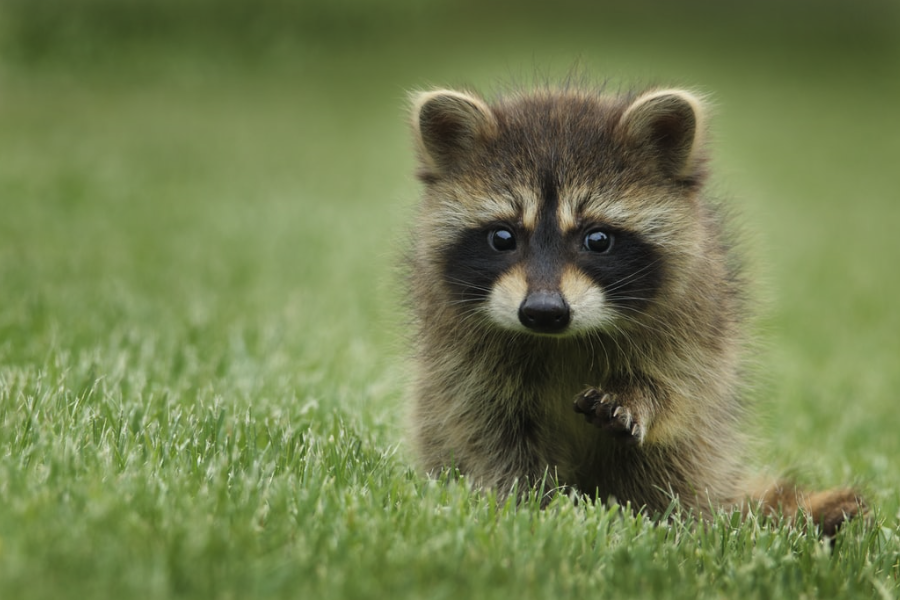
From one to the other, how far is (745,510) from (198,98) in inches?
712

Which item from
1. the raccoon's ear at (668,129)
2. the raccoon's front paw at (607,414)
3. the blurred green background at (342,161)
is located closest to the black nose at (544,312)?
Result: the raccoon's front paw at (607,414)

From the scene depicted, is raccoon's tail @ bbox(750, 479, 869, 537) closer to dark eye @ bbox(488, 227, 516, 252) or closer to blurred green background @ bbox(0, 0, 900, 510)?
blurred green background @ bbox(0, 0, 900, 510)

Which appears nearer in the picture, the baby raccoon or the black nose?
the black nose

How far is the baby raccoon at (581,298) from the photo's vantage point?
12.2 ft

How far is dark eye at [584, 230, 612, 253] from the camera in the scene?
3734 millimetres

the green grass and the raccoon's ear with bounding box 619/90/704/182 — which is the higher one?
the raccoon's ear with bounding box 619/90/704/182

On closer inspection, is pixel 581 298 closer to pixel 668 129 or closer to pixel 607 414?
pixel 607 414

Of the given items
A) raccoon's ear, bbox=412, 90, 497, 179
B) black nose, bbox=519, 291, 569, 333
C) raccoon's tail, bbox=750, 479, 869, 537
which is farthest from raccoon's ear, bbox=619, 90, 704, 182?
raccoon's tail, bbox=750, 479, 869, 537

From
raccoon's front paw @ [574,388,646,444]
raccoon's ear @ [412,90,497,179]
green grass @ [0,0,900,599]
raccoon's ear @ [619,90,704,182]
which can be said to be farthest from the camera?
raccoon's ear @ [412,90,497,179]

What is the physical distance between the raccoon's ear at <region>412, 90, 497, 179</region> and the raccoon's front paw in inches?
42.2

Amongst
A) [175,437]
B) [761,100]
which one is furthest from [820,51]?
[175,437]

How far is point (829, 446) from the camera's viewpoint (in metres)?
5.57

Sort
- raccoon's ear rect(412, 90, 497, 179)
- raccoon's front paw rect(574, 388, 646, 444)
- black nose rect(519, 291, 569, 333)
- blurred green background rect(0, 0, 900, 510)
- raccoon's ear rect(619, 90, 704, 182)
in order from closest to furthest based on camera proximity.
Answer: black nose rect(519, 291, 569, 333)
raccoon's front paw rect(574, 388, 646, 444)
raccoon's ear rect(619, 90, 704, 182)
raccoon's ear rect(412, 90, 497, 179)
blurred green background rect(0, 0, 900, 510)

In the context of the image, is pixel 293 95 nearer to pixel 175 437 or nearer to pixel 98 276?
pixel 98 276
